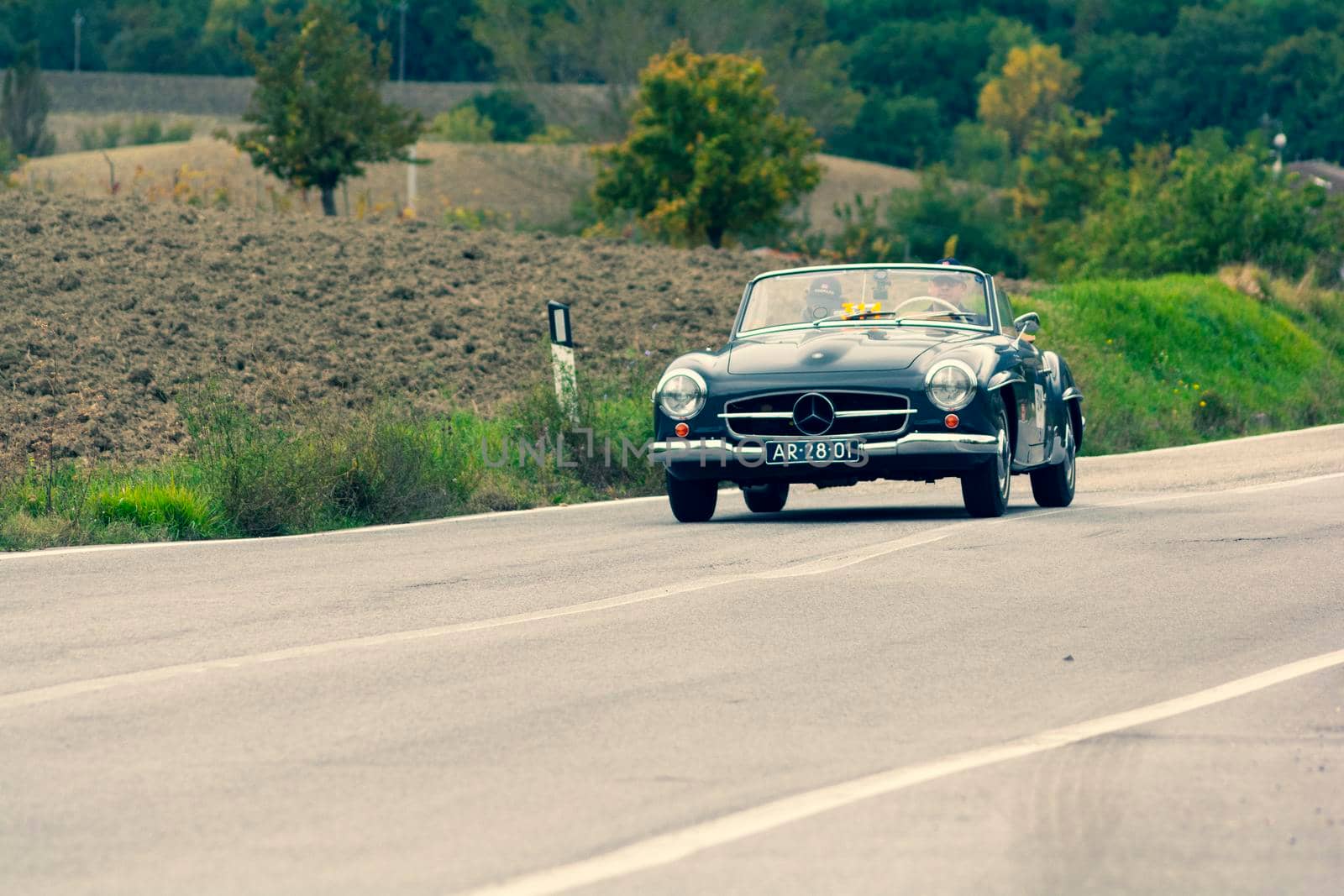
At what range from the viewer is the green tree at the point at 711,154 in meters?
46.0

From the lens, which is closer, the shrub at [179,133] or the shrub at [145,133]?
the shrub at [179,133]

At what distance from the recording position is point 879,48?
383 ft

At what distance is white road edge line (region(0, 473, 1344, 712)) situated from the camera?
754 centimetres

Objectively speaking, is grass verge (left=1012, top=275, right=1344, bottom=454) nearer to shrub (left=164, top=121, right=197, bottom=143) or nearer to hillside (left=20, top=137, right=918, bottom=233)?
hillside (left=20, top=137, right=918, bottom=233)

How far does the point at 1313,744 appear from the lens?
6.61 metres

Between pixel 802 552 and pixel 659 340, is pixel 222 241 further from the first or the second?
pixel 802 552

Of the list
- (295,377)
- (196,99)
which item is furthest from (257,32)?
(295,377)

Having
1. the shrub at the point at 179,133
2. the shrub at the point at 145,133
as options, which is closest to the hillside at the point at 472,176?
the shrub at the point at 179,133

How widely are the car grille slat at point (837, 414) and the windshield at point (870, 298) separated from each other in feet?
5.12

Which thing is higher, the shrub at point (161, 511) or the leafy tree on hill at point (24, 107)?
the leafy tree on hill at point (24, 107)

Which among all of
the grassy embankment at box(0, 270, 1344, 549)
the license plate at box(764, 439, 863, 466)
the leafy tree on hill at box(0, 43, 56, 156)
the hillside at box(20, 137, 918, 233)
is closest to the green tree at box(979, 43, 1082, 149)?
the hillside at box(20, 137, 918, 233)

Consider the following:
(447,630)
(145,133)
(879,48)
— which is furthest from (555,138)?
(447,630)

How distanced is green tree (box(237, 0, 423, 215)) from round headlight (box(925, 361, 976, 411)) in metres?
27.3

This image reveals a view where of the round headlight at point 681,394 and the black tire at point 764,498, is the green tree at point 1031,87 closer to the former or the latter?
the black tire at point 764,498
